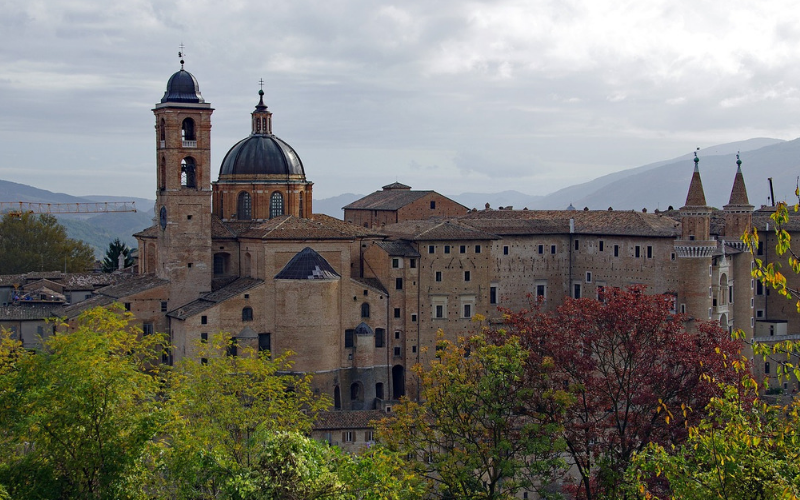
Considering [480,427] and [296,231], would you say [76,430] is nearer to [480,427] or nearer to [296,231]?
[480,427]

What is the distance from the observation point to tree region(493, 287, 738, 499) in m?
35.7

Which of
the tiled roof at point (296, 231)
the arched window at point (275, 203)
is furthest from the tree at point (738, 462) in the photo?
the arched window at point (275, 203)

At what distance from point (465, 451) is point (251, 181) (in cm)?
3360

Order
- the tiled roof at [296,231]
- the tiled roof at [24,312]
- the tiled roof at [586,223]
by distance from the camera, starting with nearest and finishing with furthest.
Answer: the tiled roof at [296,231]
the tiled roof at [586,223]
the tiled roof at [24,312]

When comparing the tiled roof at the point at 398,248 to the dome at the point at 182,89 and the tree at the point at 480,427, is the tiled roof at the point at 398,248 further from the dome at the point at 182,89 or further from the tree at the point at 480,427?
the tree at the point at 480,427

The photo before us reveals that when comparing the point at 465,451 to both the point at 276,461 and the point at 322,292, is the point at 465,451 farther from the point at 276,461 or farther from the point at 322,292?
the point at 322,292

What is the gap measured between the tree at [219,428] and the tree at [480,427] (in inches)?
134

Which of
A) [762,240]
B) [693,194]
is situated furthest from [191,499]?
[762,240]

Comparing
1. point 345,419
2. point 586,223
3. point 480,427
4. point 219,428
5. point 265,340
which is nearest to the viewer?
point 219,428

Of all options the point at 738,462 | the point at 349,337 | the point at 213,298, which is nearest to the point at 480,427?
the point at 738,462

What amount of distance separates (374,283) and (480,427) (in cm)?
2437

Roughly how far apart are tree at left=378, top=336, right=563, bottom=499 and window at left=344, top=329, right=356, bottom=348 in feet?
72.0

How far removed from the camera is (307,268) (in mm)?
56438

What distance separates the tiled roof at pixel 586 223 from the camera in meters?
61.4
